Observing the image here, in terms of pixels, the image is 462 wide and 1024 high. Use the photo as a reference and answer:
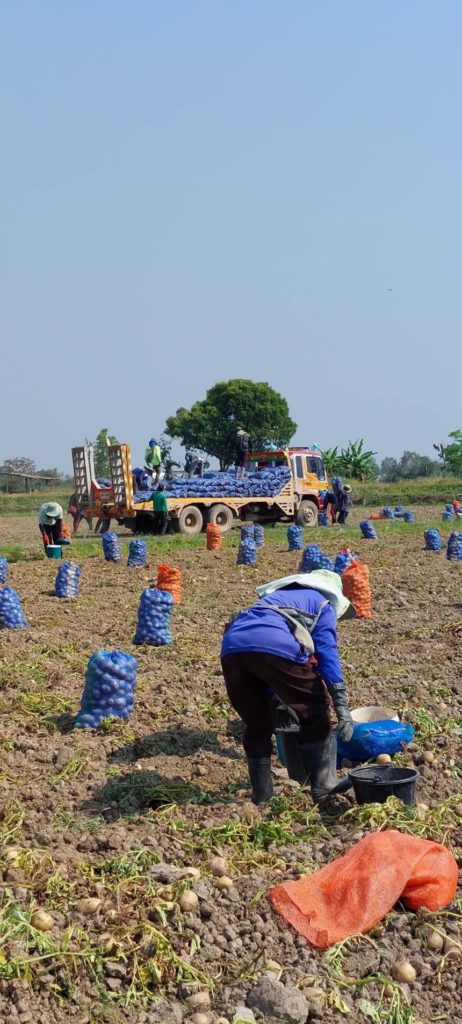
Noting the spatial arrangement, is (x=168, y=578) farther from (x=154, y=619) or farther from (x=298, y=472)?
(x=298, y=472)

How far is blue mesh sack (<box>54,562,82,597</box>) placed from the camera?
526 inches

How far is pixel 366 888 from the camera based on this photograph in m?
4.03

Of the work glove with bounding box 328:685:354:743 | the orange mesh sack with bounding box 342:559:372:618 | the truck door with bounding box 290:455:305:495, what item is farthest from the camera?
the truck door with bounding box 290:455:305:495

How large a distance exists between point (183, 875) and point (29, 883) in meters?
0.61

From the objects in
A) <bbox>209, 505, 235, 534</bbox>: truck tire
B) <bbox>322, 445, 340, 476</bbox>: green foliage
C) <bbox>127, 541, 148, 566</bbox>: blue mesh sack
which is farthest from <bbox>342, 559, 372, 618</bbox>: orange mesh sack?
<bbox>322, 445, 340, 476</bbox>: green foliage

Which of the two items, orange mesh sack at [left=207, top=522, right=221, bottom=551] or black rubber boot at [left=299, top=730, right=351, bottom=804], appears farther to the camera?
orange mesh sack at [left=207, top=522, right=221, bottom=551]

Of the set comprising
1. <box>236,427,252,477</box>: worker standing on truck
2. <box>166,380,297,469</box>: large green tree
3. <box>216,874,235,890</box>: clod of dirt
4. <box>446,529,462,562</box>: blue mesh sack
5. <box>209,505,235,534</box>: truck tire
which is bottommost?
<box>216,874,235,890</box>: clod of dirt

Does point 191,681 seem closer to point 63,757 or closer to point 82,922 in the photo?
point 63,757

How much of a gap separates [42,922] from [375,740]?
2388 mm

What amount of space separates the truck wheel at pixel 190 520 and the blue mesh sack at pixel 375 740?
18.7 m

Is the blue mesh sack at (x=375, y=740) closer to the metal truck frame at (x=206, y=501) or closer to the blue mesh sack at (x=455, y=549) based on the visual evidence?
the blue mesh sack at (x=455, y=549)

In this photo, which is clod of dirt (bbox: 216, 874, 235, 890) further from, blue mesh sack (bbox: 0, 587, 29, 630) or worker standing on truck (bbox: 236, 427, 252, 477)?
worker standing on truck (bbox: 236, 427, 252, 477)

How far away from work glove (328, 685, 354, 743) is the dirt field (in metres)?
0.36

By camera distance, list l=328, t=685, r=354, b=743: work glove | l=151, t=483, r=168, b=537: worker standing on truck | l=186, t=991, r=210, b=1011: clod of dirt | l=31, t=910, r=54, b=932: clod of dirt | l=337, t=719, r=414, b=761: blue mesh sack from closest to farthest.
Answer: l=186, t=991, r=210, b=1011: clod of dirt < l=31, t=910, r=54, b=932: clod of dirt < l=328, t=685, r=354, b=743: work glove < l=337, t=719, r=414, b=761: blue mesh sack < l=151, t=483, r=168, b=537: worker standing on truck
